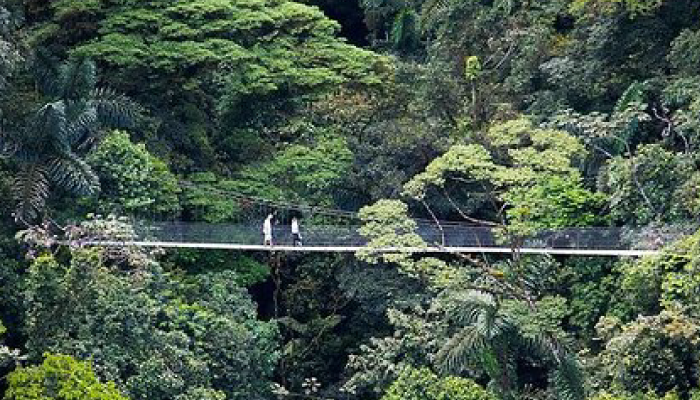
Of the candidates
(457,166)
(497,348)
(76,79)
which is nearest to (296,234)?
(457,166)

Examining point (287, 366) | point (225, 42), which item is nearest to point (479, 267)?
point (287, 366)

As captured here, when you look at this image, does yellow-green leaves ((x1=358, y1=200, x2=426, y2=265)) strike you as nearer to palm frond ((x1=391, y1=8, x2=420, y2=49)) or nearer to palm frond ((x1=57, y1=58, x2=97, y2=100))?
palm frond ((x1=57, y1=58, x2=97, y2=100))

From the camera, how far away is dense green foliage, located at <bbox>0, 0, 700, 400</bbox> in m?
19.6

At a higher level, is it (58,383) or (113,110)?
(113,110)

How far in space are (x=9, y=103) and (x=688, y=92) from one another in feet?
25.3

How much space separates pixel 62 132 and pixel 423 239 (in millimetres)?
4136

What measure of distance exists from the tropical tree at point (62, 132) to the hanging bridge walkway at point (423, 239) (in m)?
Answer: 0.94

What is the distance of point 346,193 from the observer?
23.1 meters

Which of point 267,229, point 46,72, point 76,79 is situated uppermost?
point 46,72

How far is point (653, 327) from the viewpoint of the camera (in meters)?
18.8

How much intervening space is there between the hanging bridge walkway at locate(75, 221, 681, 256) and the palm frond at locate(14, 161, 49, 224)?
0.89 m

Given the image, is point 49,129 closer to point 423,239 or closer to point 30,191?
point 30,191

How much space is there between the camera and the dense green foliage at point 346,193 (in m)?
19.6

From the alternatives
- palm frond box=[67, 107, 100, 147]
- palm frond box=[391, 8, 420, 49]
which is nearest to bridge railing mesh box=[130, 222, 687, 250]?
palm frond box=[67, 107, 100, 147]
